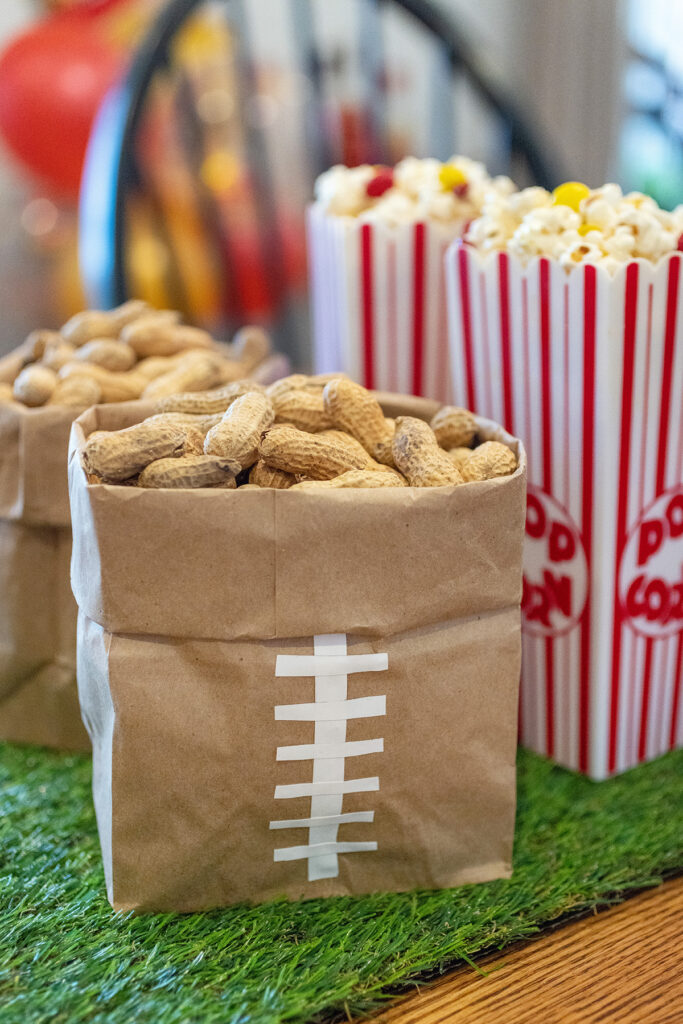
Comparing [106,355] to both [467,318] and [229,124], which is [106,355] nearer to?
[467,318]

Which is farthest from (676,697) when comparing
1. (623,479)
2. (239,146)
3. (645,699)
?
(239,146)

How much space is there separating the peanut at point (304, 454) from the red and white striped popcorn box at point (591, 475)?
0.75 feet

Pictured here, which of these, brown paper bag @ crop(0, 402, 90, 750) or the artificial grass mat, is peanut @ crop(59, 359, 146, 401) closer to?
brown paper bag @ crop(0, 402, 90, 750)

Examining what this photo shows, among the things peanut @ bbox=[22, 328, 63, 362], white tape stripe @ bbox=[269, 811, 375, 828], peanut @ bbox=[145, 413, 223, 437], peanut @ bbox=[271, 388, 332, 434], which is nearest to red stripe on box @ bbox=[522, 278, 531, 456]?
peanut @ bbox=[271, 388, 332, 434]

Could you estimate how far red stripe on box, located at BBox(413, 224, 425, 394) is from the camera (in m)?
1.17

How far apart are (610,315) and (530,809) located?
19.2 inches

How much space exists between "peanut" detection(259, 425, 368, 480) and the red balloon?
3.40 ft

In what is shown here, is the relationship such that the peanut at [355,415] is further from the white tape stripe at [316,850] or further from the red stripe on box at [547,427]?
the white tape stripe at [316,850]

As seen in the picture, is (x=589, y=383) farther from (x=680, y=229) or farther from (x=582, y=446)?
(x=680, y=229)

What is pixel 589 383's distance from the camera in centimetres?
95

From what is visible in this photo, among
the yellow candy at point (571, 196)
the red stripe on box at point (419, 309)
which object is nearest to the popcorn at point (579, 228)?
the yellow candy at point (571, 196)

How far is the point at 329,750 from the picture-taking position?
0.84m

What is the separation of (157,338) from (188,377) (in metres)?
0.13

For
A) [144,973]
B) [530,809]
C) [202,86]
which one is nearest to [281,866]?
[144,973]
